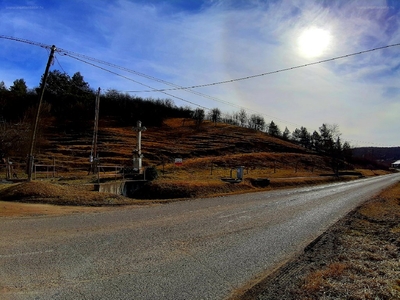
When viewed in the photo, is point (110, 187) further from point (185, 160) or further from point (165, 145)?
point (165, 145)

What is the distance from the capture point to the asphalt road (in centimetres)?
502

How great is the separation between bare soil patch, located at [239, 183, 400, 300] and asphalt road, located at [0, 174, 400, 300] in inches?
18.6

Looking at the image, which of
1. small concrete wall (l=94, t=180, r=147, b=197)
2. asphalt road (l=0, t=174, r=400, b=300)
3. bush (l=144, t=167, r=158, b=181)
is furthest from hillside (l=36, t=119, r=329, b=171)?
asphalt road (l=0, t=174, r=400, b=300)

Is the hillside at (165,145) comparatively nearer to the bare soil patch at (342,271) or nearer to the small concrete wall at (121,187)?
the small concrete wall at (121,187)

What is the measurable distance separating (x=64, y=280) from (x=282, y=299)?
342cm

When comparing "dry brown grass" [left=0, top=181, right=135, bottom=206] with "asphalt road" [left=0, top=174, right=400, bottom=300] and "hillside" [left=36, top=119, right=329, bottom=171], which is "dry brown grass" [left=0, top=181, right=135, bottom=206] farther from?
"hillside" [left=36, top=119, right=329, bottom=171]

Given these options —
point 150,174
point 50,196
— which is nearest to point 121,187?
point 150,174

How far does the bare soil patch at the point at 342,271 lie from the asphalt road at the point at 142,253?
1.55 ft

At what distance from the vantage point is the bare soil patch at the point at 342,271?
470 centimetres

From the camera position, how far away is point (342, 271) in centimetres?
561

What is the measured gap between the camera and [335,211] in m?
14.5

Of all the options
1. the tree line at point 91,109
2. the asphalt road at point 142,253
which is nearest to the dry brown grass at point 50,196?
the asphalt road at point 142,253

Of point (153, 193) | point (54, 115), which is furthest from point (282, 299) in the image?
point (54, 115)

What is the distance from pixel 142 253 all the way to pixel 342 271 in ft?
12.8
